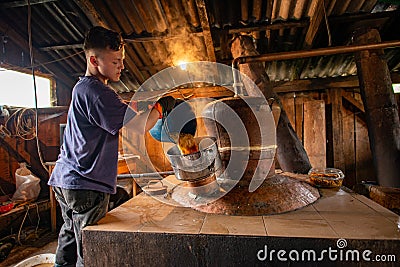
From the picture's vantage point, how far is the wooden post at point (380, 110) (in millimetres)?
3191

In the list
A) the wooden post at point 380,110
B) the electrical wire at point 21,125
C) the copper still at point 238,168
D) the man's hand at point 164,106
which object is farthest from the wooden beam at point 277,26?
the electrical wire at point 21,125

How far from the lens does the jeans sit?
1554 mm

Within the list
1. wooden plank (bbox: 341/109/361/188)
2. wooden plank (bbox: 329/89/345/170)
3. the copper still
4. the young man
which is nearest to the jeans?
the young man

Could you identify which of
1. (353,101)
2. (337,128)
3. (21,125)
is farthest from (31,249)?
(353,101)

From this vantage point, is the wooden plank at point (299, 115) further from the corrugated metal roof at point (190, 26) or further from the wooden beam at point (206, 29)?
the wooden beam at point (206, 29)

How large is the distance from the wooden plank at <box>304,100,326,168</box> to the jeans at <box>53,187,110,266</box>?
4116mm

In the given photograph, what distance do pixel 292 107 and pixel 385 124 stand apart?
6.23ft

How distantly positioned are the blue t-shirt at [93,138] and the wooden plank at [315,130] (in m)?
4.09

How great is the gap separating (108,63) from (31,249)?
3.69m

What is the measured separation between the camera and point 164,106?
1599 millimetres

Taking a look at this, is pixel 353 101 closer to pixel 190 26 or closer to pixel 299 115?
pixel 299 115

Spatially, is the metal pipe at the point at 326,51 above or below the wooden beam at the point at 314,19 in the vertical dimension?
below

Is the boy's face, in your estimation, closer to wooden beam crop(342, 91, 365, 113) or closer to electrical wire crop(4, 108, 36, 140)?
electrical wire crop(4, 108, 36, 140)

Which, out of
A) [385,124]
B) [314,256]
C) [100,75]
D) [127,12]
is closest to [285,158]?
[385,124]
